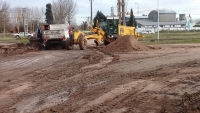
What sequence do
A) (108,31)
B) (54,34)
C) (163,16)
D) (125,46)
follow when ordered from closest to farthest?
(125,46)
(54,34)
(108,31)
(163,16)

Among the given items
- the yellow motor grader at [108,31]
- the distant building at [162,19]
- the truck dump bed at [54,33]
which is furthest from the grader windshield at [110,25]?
the distant building at [162,19]

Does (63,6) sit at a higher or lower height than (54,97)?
higher

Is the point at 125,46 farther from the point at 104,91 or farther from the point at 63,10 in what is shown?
the point at 63,10

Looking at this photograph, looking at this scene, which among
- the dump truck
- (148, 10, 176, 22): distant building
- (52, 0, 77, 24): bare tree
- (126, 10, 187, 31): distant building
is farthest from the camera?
(148, 10, 176, 22): distant building

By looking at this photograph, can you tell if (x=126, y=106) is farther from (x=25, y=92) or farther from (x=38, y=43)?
(x=38, y=43)

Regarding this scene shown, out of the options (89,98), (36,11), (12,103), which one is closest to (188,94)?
(89,98)

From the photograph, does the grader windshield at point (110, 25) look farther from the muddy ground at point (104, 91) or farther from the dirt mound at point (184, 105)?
the dirt mound at point (184, 105)

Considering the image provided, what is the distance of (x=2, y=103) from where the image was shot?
9211 millimetres

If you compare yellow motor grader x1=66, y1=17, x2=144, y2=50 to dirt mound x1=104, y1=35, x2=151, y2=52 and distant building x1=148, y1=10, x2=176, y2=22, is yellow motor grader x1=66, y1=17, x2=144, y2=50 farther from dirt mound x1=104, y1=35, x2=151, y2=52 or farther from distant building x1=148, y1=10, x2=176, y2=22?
distant building x1=148, y1=10, x2=176, y2=22

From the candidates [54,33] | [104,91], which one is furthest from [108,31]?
[104,91]

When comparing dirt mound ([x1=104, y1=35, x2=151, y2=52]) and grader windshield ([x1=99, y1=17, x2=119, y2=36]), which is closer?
dirt mound ([x1=104, y1=35, x2=151, y2=52])

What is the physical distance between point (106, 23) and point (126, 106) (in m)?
25.4

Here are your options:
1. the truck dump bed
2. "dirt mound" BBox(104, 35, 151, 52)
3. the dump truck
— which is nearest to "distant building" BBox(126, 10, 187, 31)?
the dump truck

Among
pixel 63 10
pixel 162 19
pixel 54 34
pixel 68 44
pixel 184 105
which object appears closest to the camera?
pixel 184 105
